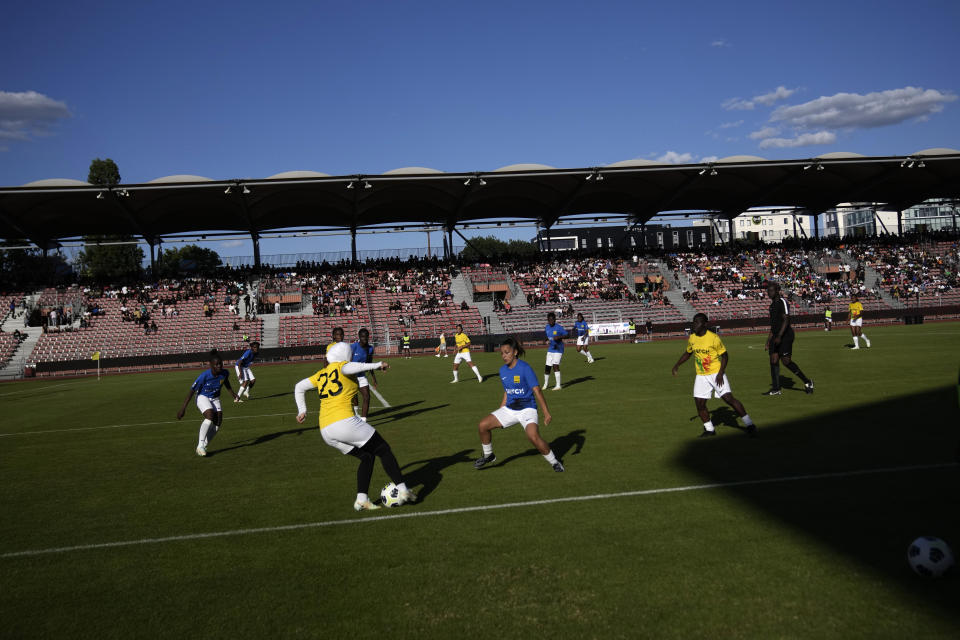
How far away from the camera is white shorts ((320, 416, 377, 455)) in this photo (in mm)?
7070

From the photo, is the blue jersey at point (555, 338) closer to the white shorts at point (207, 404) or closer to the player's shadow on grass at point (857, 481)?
the player's shadow on grass at point (857, 481)

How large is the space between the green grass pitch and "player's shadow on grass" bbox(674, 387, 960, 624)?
32mm

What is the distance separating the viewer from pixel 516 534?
235 inches

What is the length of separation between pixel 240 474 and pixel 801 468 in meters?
7.70

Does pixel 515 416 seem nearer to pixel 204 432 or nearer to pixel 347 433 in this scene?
pixel 347 433

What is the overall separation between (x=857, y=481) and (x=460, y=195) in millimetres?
42791

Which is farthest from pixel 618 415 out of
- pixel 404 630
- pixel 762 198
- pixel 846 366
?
pixel 762 198

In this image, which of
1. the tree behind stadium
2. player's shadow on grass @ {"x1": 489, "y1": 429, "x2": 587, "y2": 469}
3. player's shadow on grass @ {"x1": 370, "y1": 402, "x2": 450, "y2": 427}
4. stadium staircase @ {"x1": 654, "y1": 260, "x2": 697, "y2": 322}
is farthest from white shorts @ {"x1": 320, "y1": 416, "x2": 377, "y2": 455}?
the tree behind stadium

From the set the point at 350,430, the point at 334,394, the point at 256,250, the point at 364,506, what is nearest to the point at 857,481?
the point at 364,506

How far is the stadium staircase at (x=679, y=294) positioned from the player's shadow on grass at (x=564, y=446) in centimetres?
3811

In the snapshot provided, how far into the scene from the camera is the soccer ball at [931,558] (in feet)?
14.8

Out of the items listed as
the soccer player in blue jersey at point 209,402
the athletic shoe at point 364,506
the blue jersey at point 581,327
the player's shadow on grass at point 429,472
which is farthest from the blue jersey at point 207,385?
the blue jersey at point 581,327

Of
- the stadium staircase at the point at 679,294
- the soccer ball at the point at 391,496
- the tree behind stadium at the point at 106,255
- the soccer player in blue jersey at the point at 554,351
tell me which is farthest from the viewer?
the tree behind stadium at the point at 106,255

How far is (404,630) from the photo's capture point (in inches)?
169
